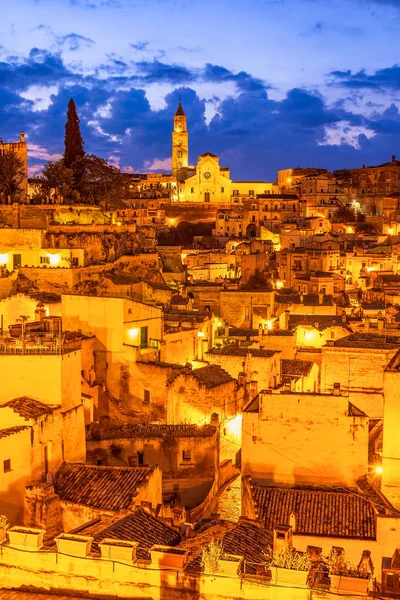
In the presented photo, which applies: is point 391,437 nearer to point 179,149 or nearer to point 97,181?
point 97,181

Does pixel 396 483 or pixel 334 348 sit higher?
pixel 334 348

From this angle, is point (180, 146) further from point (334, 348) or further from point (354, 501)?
point (354, 501)

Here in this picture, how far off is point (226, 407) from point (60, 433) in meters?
7.18

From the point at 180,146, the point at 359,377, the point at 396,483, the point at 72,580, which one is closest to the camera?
the point at 72,580

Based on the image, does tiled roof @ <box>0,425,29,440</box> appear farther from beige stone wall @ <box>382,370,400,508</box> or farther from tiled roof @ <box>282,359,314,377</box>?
tiled roof @ <box>282,359,314,377</box>

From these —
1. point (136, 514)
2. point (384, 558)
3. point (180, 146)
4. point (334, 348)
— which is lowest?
point (384, 558)

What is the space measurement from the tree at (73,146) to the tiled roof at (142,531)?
3441cm

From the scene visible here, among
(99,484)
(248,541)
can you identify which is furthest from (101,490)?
(248,541)

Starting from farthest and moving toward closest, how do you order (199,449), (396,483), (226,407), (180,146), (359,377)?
(180,146) → (359,377) → (226,407) → (199,449) → (396,483)

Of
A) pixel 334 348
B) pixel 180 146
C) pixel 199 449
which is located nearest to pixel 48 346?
pixel 199 449

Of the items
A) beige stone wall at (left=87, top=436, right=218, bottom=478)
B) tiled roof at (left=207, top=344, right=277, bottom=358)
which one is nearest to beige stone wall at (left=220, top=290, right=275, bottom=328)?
tiled roof at (left=207, top=344, right=277, bottom=358)

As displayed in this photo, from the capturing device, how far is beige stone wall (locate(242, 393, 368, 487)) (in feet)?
54.2

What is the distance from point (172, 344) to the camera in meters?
25.2

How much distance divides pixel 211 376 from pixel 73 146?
27201 mm
